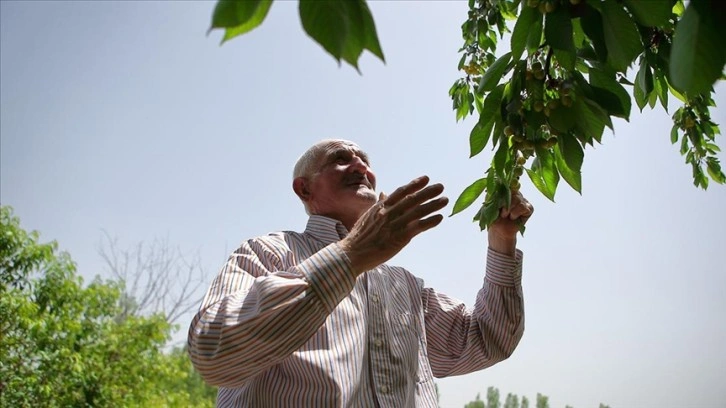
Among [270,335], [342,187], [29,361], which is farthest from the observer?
[29,361]

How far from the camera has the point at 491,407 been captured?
3178 millimetres

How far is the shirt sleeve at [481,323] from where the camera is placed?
1.61 meters

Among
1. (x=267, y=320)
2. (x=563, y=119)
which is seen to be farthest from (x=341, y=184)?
(x=563, y=119)

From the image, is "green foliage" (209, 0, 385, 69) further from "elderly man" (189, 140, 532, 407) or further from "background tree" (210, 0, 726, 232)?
"elderly man" (189, 140, 532, 407)

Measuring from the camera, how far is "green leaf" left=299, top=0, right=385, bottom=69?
47 cm

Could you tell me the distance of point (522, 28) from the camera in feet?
2.72

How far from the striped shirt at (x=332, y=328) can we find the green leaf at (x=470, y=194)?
26cm

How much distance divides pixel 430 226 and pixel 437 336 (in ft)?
2.36

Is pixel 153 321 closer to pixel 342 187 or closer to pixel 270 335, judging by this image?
pixel 342 187

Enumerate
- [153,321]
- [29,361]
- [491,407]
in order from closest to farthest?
[491,407], [29,361], [153,321]

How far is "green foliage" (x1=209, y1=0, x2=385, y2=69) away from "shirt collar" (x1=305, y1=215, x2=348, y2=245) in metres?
1.16

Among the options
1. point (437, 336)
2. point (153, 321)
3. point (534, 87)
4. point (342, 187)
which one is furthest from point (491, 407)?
point (153, 321)

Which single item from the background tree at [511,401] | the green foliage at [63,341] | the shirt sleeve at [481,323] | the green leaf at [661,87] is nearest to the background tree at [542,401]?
the background tree at [511,401]

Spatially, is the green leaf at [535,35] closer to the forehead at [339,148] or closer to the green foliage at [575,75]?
the green foliage at [575,75]
